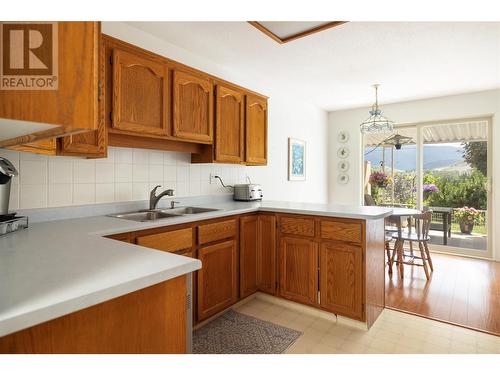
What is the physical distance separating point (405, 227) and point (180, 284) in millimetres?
4797

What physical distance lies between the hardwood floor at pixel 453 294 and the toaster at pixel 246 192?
5.56 feet

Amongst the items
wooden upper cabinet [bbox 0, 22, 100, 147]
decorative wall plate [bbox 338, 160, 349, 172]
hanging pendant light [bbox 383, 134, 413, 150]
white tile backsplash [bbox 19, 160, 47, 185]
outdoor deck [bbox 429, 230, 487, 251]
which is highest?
hanging pendant light [bbox 383, 134, 413, 150]

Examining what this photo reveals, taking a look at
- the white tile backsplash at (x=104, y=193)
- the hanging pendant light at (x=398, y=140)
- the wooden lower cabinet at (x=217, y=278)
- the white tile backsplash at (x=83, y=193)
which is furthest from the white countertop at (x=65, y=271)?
the hanging pendant light at (x=398, y=140)

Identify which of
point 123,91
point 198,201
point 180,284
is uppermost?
point 123,91

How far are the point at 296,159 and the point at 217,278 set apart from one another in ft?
8.89

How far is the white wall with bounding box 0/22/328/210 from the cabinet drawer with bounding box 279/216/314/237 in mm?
951

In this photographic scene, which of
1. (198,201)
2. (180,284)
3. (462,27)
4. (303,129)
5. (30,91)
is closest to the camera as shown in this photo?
(30,91)

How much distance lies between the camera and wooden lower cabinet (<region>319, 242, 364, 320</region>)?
2.28m

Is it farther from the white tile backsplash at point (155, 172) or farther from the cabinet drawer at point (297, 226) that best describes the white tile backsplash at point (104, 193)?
the cabinet drawer at point (297, 226)

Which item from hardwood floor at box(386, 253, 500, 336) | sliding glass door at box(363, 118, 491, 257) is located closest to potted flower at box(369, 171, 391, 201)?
sliding glass door at box(363, 118, 491, 257)

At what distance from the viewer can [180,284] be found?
3.35ft
